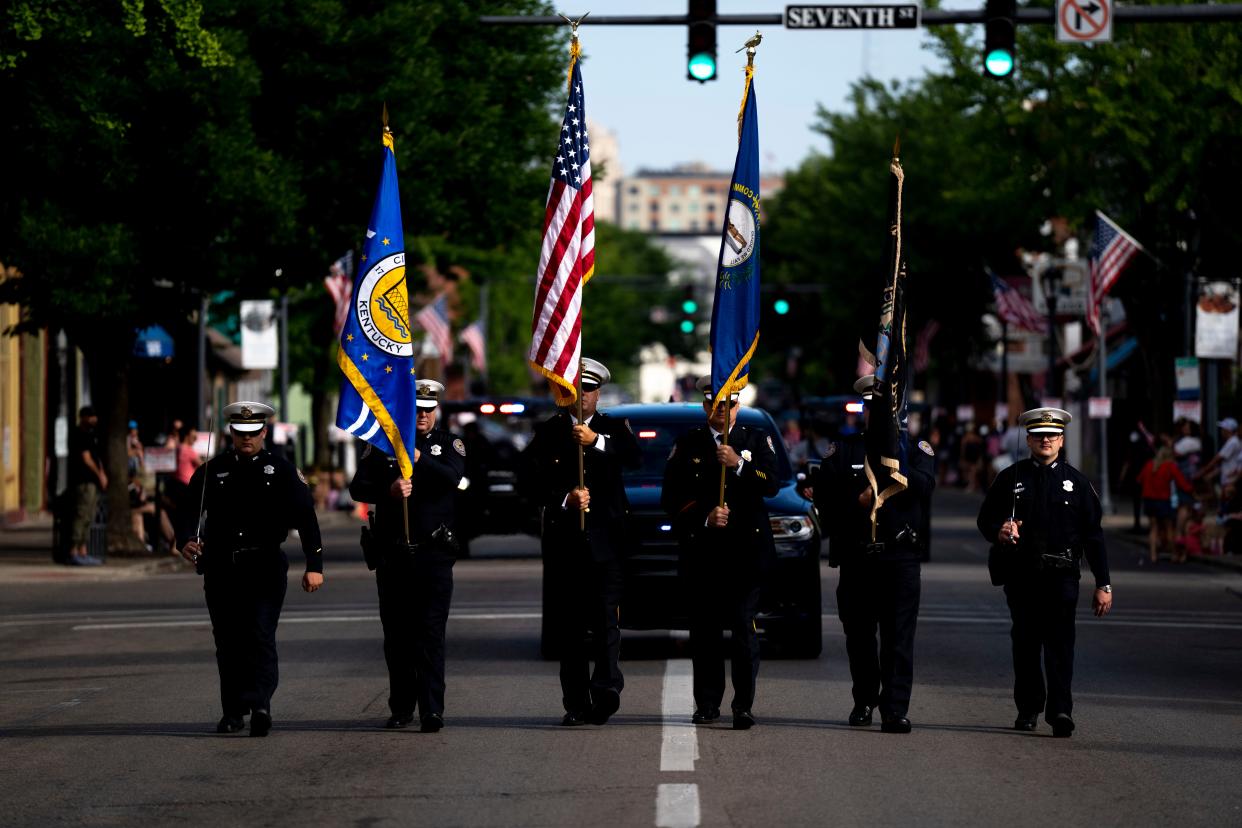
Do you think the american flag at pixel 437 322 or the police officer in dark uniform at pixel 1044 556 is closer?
the police officer in dark uniform at pixel 1044 556

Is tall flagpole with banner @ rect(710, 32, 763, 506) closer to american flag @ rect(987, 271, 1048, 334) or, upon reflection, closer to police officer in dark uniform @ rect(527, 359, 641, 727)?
police officer in dark uniform @ rect(527, 359, 641, 727)

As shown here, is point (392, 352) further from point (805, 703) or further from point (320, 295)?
point (320, 295)

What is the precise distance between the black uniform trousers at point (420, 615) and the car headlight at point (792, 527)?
420cm

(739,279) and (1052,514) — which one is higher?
(739,279)

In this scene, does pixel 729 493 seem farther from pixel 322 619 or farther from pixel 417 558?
pixel 322 619

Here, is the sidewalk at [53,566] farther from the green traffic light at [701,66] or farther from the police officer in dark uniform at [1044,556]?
the police officer in dark uniform at [1044,556]

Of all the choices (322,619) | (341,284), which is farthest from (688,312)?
(322,619)

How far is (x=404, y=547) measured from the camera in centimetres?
1230

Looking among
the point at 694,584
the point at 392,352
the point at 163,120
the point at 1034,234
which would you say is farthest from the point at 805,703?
the point at 1034,234

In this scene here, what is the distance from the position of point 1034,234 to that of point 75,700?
109 ft

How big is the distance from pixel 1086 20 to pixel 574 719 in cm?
1023

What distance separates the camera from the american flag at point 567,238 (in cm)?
1309

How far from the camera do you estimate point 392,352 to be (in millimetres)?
13133

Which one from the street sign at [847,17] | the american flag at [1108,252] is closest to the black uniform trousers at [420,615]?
the street sign at [847,17]
